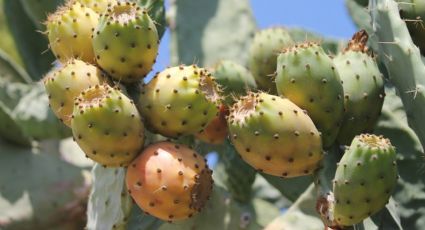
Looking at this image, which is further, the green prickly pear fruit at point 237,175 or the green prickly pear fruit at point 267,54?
the green prickly pear fruit at point 237,175

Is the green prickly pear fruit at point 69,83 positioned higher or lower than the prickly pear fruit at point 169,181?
higher

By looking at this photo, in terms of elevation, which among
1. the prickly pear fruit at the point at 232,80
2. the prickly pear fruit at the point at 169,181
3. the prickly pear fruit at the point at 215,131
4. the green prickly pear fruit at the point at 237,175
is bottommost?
the green prickly pear fruit at the point at 237,175

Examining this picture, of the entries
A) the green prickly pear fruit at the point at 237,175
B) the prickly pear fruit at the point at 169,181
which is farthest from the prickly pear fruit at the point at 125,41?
the green prickly pear fruit at the point at 237,175

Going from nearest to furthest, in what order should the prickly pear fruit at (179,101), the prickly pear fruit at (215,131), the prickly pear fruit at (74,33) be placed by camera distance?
the prickly pear fruit at (179,101), the prickly pear fruit at (74,33), the prickly pear fruit at (215,131)

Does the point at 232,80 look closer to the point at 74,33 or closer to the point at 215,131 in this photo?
the point at 215,131

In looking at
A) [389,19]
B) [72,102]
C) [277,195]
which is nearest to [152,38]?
[72,102]

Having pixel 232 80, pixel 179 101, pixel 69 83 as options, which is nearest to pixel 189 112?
pixel 179 101

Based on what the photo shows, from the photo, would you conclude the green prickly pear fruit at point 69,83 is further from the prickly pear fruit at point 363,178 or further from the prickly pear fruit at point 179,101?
the prickly pear fruit at point 363,178
